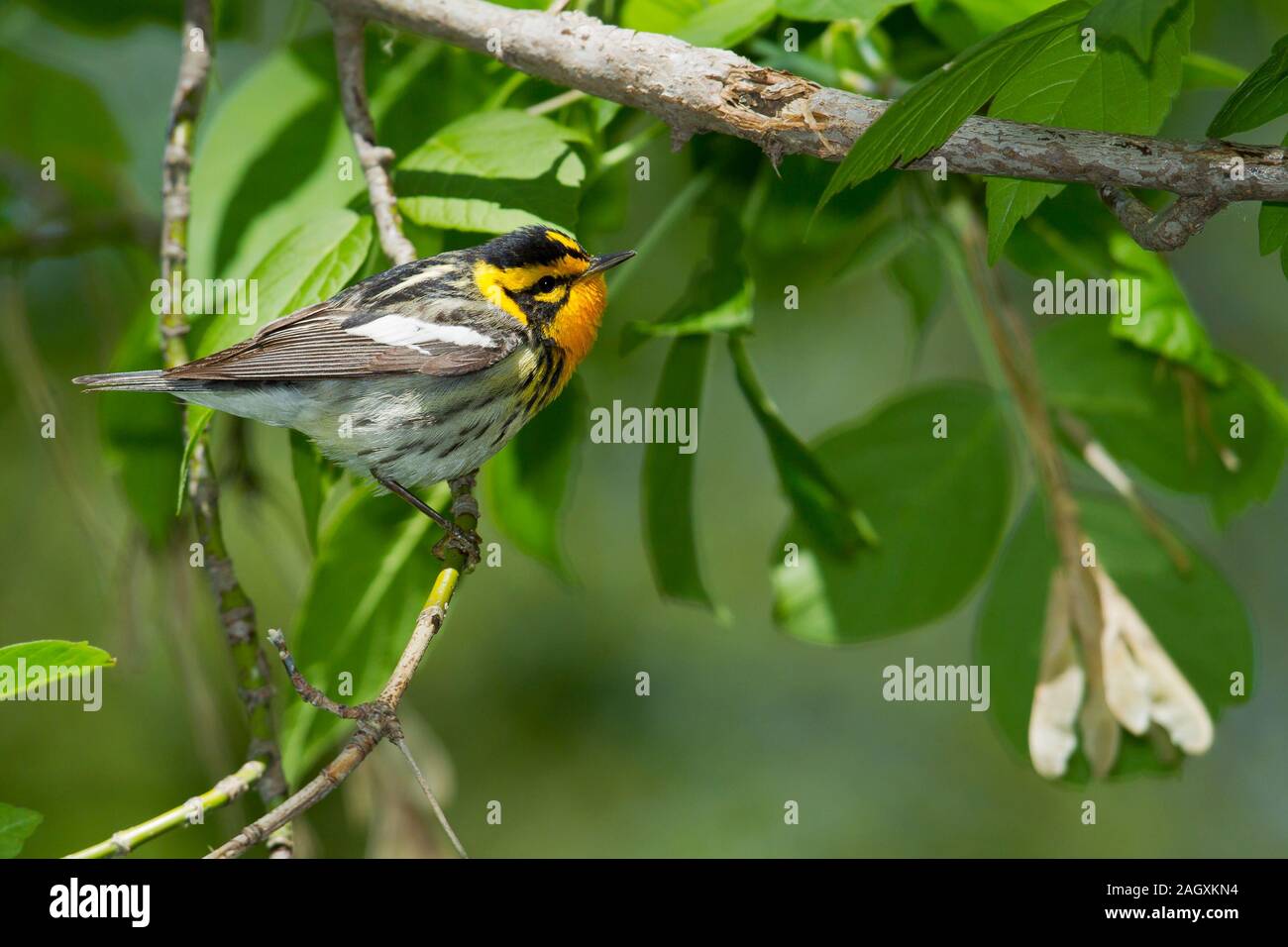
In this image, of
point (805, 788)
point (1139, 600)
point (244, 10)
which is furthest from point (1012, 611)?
point (805, 788)

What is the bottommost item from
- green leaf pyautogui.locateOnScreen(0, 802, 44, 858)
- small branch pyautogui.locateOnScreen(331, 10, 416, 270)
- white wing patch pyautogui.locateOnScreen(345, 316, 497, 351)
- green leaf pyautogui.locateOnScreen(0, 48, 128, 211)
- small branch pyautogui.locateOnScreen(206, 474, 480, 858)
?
green leaf pyautogui.locateOnScreen(0, 802, 44, 858)

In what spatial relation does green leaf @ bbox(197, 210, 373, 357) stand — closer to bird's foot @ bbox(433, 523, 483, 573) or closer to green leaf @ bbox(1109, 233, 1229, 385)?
bird's foot @ bbox(433, 523, 483, 573)

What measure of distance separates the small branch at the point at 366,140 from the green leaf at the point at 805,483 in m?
0.76

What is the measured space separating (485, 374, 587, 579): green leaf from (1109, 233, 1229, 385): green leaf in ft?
4.14

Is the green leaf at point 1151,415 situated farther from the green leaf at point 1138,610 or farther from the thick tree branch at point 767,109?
the thick tree branch at point 767,109

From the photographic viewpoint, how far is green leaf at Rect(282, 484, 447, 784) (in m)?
2.56

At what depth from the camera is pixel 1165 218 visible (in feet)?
5.95

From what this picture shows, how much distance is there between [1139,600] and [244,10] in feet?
10.3

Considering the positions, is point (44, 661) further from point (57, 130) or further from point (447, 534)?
point (57, 130)

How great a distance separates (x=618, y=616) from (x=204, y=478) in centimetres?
404

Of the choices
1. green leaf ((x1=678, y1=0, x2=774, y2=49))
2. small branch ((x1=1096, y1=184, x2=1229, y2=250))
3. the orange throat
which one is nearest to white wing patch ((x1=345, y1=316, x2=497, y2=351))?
the orange throat

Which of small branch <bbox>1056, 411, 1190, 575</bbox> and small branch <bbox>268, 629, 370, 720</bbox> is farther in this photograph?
small branch <bbox>1056, 411, 1190, 575</bbox>

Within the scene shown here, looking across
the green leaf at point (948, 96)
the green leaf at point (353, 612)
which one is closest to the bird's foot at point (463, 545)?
the green leaf at point (353, 612)

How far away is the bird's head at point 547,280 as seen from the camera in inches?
106
